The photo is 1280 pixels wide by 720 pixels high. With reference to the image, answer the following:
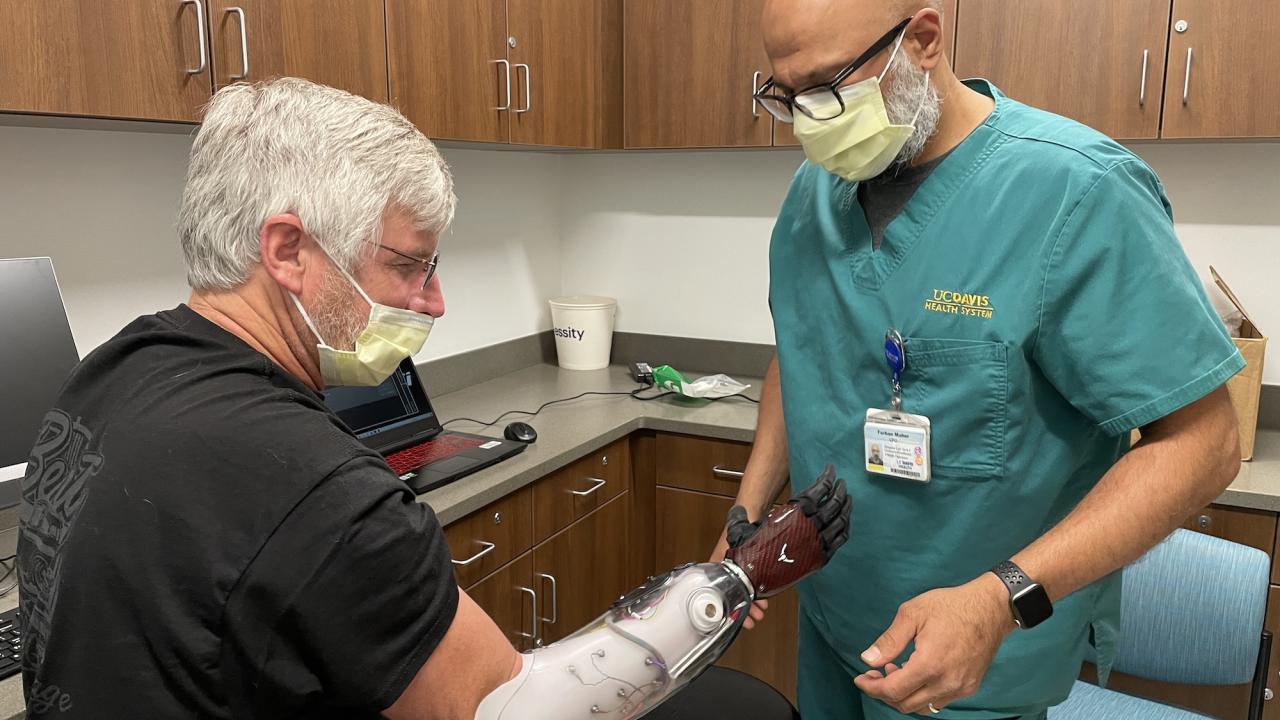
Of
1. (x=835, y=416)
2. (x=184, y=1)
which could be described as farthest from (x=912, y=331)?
(x=184, y=1)

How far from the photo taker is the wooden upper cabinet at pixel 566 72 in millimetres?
2305

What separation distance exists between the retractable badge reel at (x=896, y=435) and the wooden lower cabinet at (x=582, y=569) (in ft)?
3.49

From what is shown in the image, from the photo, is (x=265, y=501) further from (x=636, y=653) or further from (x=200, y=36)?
(x=200, y=36)

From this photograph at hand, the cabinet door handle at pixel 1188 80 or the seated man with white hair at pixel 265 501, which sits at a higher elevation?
the cabinet door handle at pixel 1188 80

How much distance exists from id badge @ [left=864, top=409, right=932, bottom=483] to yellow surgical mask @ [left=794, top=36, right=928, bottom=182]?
337mm

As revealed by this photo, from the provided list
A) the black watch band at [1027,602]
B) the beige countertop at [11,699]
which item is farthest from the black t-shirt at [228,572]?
the black watch band at [1027,602]

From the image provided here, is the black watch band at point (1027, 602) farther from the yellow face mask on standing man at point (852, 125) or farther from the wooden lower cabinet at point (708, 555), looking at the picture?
the wooden lower cabinet at point (708, 555)

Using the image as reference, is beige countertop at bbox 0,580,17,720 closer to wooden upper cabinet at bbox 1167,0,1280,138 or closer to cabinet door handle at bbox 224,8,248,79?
cabinet door handle at bbox 224,8,248,79

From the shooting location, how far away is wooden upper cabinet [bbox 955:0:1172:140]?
6.61ft

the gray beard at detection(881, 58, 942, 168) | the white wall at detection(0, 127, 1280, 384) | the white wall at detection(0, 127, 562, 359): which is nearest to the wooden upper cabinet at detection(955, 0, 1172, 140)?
the white wall at detection(0, 127, 1280, 384)

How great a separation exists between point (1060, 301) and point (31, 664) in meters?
1.15

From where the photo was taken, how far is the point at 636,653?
0.95m

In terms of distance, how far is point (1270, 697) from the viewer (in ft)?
6.37

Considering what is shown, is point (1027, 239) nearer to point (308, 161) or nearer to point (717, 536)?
point (308, 161)
